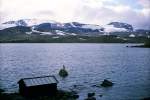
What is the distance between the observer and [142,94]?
40906 millimetres

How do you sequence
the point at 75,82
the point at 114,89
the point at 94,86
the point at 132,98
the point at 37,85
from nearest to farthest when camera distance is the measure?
the point at 37,85, the point at 132,98, the point at 114,89, the point at 94,86, the point at 75,82

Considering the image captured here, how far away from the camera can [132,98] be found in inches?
1517

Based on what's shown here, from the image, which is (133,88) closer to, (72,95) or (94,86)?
(94,86)

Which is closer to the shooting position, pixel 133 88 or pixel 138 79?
pixel 133 88

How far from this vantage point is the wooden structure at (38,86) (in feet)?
119

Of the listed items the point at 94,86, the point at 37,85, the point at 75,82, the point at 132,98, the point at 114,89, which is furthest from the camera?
the point at 75,82

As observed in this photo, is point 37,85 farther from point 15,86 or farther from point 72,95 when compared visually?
point 15,86

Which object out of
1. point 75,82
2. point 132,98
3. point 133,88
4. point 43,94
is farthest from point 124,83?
point 43,94

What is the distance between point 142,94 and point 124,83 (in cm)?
1060

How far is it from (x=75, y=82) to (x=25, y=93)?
18606mm

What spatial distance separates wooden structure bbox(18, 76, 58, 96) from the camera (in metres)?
36.1

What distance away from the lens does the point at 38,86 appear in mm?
36344

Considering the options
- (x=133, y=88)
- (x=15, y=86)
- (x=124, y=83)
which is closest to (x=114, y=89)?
(x=133, y=88)

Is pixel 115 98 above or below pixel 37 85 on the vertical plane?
below
